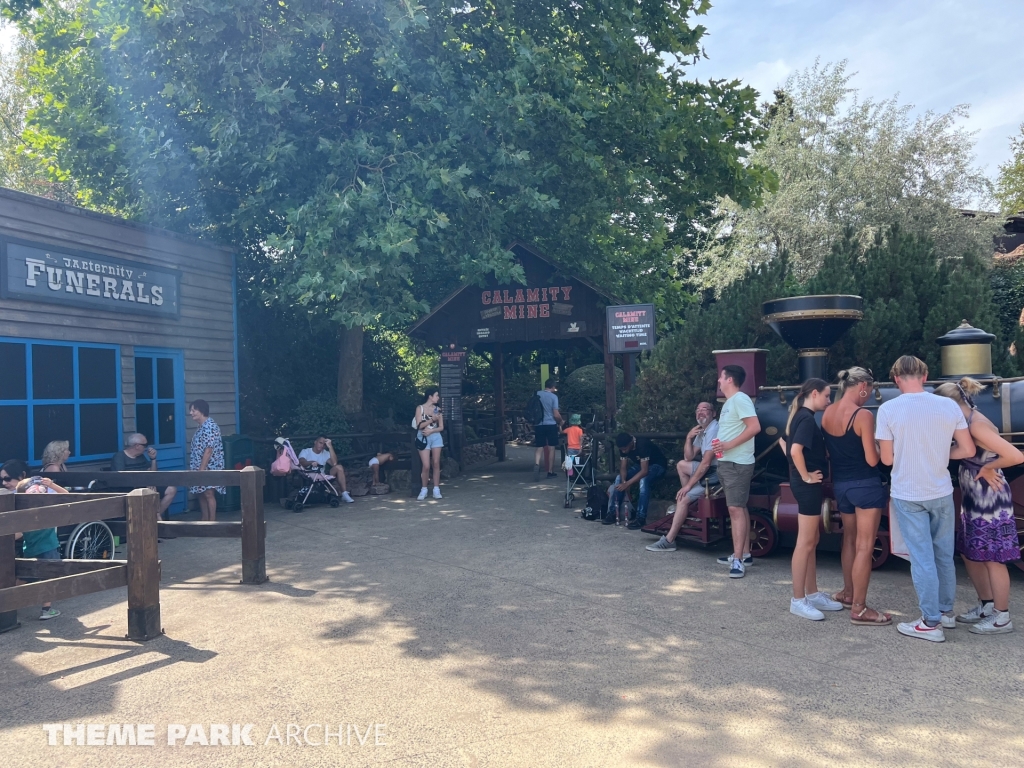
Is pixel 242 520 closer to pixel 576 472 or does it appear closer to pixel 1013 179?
pixel 576 472

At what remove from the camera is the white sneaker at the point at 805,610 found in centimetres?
544

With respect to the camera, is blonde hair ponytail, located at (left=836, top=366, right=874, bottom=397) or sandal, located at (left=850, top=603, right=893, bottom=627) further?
blonde hair ponytail, located at (left=836, top=366, right=874, bottom=397)

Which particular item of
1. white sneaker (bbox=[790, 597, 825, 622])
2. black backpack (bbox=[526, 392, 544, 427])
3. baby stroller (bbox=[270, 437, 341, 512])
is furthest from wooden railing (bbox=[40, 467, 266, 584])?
black backpack (bbox=[526, 392, 544, 427])

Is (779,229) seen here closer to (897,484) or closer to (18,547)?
(897,484)

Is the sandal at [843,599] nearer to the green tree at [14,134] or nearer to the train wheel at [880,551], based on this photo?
the train wheel at [880,551]

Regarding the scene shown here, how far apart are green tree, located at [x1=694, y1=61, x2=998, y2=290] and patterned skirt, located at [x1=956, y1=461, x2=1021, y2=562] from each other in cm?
1659

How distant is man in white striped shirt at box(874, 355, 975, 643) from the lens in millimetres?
4934

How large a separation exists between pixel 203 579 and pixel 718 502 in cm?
500

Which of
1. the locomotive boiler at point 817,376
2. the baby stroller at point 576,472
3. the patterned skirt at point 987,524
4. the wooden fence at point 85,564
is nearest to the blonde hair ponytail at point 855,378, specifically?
the patterned skirt at point 987,524

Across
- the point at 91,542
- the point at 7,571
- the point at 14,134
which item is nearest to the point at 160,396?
the point at 91,542

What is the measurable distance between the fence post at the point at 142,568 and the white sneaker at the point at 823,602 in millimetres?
4671

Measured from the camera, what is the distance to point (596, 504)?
32.2ft

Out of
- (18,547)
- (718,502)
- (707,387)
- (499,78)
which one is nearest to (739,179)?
(499,78)

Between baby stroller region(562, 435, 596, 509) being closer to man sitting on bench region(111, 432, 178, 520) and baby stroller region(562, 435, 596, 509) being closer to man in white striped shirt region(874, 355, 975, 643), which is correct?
man sitting on bench region(111, 432, 178, 520)
